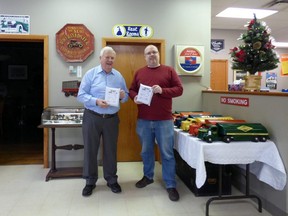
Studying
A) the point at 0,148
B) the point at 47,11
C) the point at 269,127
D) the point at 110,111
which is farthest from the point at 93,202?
the point at 0,148

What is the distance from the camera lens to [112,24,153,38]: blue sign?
4078mm

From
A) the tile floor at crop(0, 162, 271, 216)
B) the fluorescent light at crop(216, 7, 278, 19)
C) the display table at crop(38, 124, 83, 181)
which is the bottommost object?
the tile floor at crop(0, 162, 271, 216)

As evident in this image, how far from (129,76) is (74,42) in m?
0.96

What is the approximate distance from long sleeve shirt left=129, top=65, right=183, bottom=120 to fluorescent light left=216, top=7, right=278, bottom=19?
3363 millimetres

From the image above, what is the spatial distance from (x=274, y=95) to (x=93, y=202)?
6.79 feet

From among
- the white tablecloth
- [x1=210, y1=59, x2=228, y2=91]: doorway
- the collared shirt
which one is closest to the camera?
the white tablecloth

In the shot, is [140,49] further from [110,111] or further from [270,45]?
[270,45]

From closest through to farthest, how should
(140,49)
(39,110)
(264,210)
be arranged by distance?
(264,210), (140,49), (39,110)

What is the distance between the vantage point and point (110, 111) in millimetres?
3041

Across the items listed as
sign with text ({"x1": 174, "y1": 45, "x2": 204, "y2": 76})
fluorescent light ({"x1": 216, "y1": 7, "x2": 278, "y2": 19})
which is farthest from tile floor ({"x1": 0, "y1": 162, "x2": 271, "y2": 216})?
fluorescent light ({"x1": 216, "y1": 7, "x2": 278, "y2": 19})

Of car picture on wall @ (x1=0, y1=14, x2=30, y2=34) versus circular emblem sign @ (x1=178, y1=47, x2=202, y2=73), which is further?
circular emblem sign @ (x1=178, y1=47, x2=202, y2=73)

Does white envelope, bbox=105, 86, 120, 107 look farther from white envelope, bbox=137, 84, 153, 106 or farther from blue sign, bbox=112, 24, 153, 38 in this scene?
blue sign, bbox=112, 24, 153, 38

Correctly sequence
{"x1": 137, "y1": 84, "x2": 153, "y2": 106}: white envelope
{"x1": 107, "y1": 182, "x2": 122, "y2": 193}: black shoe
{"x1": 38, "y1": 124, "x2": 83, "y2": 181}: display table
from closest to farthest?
{"x1": 137, "y1": 84, "x2": 153, "y2": 106}: white envelope, {"x1": 107, "y1": 182, "x2": 122, "y2": 193}: black shoe, {"x1": 38, "y1": 124, "x2": 83, "y2": 181}: display table

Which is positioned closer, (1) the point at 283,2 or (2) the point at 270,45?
(2) the point at 270,45
